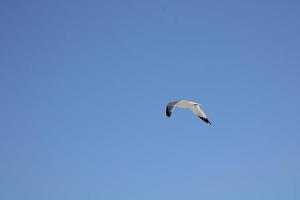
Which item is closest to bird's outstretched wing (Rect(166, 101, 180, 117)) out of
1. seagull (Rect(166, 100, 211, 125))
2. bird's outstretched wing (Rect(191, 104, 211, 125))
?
seagull (Rect(166, 100, 211, 125))

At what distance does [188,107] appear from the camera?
1494 inches

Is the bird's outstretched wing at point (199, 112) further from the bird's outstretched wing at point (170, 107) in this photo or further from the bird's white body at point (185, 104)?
the bird's outstretched wing at point (170, 107)

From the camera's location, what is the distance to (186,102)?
36.8 metres

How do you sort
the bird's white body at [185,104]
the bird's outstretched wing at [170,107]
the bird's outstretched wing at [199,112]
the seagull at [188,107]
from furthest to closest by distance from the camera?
1. the bird's outstretched wing at [199,112]
2. the bird's white body at [185,104]
3. the seagull at [188,107]
4. the bird's outstretched wing at [170,107]

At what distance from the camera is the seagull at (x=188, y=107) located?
115 feet

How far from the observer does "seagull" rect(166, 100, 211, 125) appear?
3494 cm

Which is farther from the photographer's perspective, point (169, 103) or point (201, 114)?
point (201, 114)

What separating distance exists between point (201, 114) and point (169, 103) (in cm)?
391

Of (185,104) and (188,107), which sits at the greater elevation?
(188,107)

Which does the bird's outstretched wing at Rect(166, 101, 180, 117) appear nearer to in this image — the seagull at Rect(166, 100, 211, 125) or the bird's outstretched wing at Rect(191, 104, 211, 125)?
the seagull at Rect(166, 100, 211, 125)

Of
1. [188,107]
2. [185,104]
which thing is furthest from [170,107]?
[188,107]

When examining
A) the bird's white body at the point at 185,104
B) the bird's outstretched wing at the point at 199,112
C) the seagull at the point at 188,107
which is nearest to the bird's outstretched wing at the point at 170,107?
the seagull at the point at 188,107

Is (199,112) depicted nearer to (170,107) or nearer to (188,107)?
(188,107)

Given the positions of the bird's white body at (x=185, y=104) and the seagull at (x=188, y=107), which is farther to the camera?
the bird's white body at (x=185, y=104)
